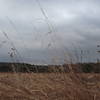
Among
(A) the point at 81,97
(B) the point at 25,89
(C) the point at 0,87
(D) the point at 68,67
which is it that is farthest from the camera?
(C) the point at 0,87

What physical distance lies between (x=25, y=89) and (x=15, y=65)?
44 cm

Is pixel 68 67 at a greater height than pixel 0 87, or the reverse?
pixel 68 67

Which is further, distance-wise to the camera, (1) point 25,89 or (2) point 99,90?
(1) point 25,89

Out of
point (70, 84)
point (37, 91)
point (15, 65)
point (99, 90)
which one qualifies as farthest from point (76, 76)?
point (15, 65)

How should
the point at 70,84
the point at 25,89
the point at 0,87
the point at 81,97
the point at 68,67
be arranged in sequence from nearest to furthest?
the point at 81,97 → the point at 70,84 → the point at 68,67 → the point at 25,89 → the point at 0,87

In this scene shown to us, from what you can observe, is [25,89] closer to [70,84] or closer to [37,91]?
[37,91]

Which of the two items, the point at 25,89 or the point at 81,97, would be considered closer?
the point at 81,97

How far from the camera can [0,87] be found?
3.46 metres

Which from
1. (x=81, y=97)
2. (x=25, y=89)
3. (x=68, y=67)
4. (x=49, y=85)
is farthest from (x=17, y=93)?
(x=81, y=97)

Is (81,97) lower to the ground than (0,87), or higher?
higher

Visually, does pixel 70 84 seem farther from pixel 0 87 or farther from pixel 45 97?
pixel 0 87

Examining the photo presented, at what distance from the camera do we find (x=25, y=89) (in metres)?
3.13

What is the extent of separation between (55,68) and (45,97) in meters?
0.34

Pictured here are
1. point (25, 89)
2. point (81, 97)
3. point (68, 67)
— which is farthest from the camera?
point (25, 89)
